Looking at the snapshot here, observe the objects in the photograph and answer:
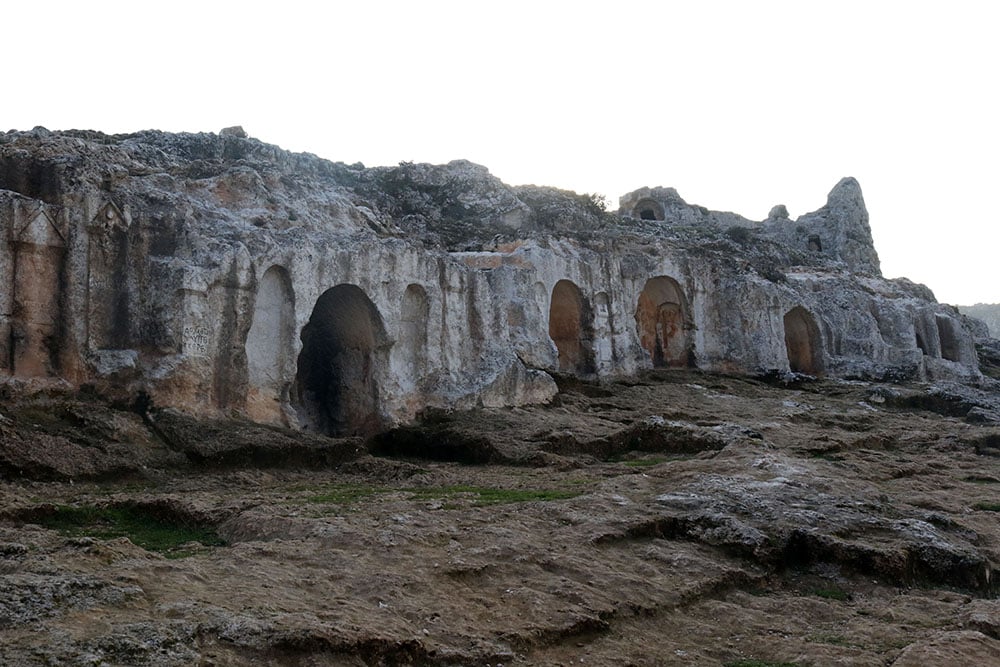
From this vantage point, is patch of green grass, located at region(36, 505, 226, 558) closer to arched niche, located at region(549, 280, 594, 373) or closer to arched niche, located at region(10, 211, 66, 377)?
arched niche, located at region(10, 211, 66, 377)

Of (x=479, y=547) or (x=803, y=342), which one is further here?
(x=803, y=342)

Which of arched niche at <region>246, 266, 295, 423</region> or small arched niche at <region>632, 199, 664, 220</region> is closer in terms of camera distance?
arched niche at <region>246, 266, 295, 423</region>

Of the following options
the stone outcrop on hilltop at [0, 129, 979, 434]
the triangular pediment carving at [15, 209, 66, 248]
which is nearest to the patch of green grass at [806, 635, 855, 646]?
the stone outcrop on hilltop at [0, 129, 979, 434]

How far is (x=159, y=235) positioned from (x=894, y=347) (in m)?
24.4

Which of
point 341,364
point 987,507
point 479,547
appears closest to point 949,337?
point 987,507

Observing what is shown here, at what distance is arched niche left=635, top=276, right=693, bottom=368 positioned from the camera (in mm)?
26062

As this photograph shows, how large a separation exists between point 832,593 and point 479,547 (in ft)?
10.6

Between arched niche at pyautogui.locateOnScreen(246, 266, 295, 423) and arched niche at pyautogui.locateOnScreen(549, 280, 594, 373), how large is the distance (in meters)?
8.30

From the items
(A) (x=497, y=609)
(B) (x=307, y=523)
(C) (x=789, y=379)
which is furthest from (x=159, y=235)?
(C) (x=789, y=379)

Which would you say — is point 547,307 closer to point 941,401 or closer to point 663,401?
point 663,401

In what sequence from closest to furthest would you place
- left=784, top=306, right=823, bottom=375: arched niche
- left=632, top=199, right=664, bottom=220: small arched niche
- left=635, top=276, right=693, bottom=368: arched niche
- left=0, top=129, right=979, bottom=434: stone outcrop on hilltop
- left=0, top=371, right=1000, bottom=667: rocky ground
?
left=0, top=371, right=1000, bottom=667: rocky ground, left=0, top=129, right=979, bottom=434: stone outcrop on hilltop, left=635, top=276, right=693, bottom=368: arched niche, left=784, top=306, right=823, bottom=375: arched niche, left=632, top=199, right=664, bottom=220: small arched niche

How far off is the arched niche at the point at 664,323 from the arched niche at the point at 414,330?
10138 mm

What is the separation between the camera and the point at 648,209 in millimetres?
46625

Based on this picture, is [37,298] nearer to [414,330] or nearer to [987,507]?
[414,330]
